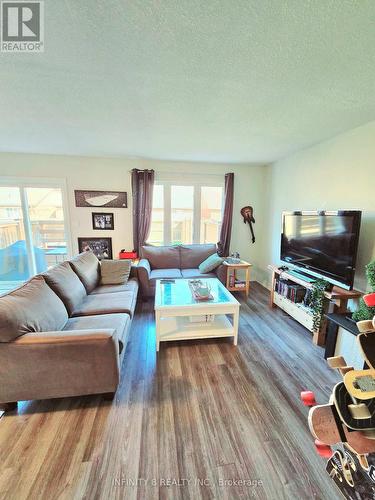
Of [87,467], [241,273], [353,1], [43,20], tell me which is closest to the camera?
[353,1]

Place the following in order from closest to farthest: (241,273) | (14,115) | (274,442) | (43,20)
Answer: (43,20) → (274,442) → (14,115) → (241,273)

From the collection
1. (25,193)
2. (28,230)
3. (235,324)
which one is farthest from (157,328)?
(25,193)

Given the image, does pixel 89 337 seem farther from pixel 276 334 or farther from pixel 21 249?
pixel 21 249

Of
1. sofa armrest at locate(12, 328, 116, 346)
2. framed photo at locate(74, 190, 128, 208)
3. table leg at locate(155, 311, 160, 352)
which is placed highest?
framed photo at locate(74, 190, 128, 208)

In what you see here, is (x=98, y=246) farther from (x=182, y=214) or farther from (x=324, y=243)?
(x=324, y=243)

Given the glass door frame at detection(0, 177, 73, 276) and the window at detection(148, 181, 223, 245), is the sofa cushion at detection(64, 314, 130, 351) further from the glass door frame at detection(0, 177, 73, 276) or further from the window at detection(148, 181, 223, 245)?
the glass door frame at detection(0, 177, 73, 276)

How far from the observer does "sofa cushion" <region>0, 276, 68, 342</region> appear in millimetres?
1403

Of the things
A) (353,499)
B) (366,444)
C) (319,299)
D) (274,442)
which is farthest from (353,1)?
(274,442)

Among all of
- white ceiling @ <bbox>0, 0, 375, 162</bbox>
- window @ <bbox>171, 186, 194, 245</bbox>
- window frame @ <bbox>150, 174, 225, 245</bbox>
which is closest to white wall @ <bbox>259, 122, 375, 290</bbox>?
white ceiling @ <bbox>0, 0, 375, 162</bbox>

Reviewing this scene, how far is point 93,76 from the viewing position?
4.91 ft

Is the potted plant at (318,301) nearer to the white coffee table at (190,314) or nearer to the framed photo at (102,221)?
the white coffee table at (190,314)

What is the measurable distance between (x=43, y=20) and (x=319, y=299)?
9.85 feet

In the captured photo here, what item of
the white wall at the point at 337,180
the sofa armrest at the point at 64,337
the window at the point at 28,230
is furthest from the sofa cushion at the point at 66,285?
the white wall at the point at 337,180

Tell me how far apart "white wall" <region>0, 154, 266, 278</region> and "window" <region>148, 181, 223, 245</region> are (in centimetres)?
31
